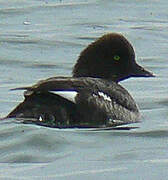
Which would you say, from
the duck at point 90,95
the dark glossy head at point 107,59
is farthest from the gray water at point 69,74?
the dark glossy head at point 107,59

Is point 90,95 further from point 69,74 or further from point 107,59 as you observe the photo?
point 69,74

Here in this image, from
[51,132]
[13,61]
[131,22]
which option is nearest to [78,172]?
[51,132]

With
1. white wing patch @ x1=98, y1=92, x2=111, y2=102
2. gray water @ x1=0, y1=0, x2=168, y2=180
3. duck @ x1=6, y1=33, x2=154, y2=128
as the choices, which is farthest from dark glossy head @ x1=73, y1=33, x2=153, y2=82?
white wing patch @ x1=98, y1=92, x2=111, y2=102

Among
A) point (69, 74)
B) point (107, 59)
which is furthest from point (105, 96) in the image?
point (69, 74)

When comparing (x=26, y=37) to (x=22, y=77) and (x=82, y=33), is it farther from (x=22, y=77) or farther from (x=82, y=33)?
(x=22, y=77)

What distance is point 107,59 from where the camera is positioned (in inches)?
551

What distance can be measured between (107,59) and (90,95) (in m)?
1.36

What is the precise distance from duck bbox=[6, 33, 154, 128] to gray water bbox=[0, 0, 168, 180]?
16 centimetres

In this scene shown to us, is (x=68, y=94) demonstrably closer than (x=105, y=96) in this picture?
Yes

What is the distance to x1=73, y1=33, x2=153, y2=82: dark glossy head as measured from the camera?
45.2ft

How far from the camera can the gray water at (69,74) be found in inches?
435

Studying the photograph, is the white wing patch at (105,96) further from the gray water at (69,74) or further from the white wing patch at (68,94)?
the white wing patch at (68,94)

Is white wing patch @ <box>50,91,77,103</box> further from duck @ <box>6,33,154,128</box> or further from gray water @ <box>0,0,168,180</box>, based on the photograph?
gray water @ <box>0,0,168,180</box>

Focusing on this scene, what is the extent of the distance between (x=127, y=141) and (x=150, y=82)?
4019 millimetres
